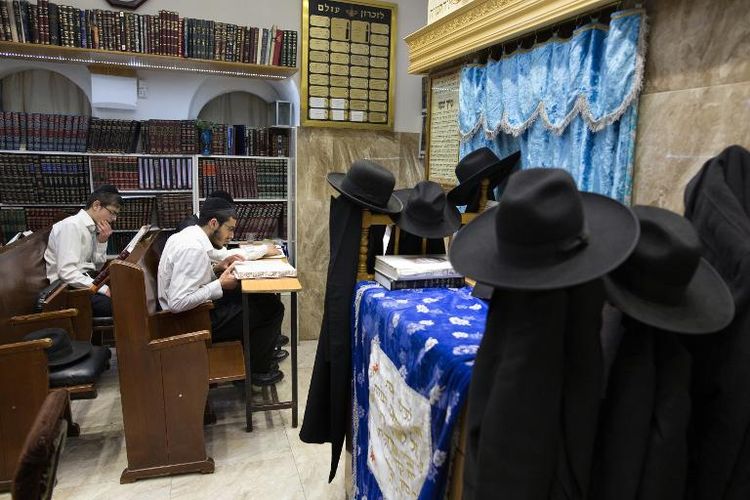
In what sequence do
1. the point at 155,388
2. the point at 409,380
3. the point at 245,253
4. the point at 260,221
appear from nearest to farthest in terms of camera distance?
the point at 409,380
the point at 155,388
the point at 245,253
the point at 260,221

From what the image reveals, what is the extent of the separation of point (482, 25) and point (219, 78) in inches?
109

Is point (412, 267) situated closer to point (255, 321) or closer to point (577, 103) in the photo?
point (577, 103)

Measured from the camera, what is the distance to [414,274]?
175cm

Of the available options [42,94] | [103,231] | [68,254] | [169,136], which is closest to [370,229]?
[68,254]

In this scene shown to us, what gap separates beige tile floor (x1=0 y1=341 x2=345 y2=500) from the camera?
2307mm

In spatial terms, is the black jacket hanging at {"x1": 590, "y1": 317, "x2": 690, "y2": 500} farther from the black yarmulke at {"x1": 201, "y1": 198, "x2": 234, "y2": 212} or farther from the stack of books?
the black yarmulke at {"x1": 201, "y1": 198, "x2": 234, "y2": 212}

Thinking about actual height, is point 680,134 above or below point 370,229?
above

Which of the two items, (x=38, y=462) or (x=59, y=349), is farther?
(x=59, y=349)

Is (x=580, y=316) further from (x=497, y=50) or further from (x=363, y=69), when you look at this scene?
(x=363, y=69)

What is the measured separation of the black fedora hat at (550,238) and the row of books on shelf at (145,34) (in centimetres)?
332

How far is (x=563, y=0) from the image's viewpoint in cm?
167

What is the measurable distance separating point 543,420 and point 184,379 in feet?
6.39

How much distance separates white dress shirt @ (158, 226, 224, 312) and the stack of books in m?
1.25

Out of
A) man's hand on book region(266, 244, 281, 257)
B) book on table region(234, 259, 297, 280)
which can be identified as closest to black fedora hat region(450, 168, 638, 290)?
book on table region(234, 259, 297, 280)
